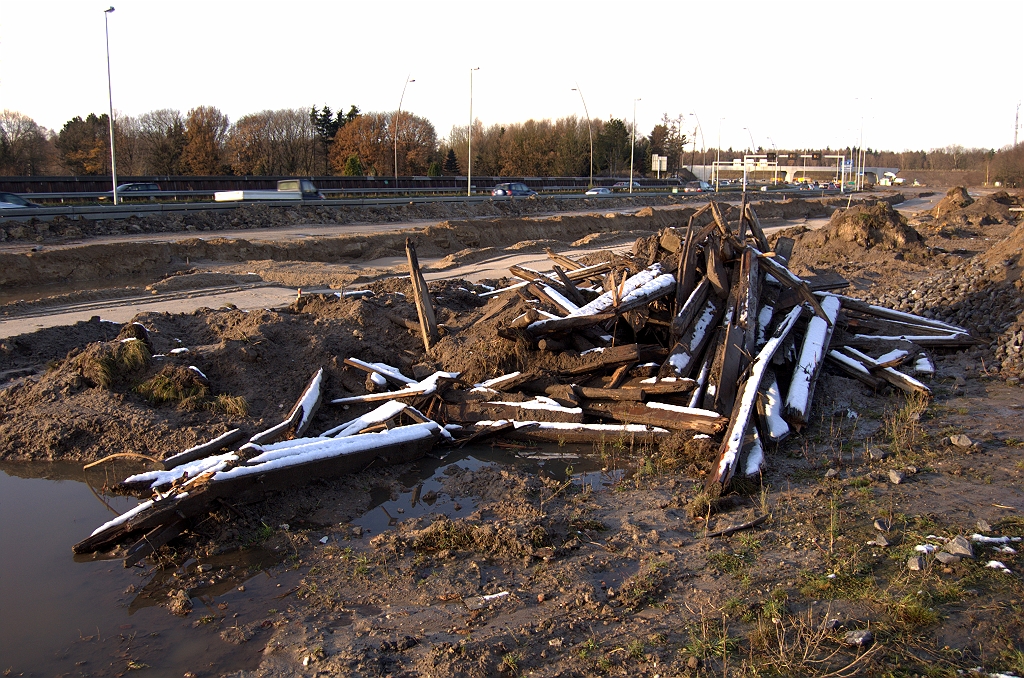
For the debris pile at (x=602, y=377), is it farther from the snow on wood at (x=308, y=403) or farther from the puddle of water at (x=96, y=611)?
the puddle of water at (x=96, y=611)

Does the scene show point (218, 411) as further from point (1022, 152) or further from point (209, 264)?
point (1022, 152)

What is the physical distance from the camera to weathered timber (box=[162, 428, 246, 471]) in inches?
254

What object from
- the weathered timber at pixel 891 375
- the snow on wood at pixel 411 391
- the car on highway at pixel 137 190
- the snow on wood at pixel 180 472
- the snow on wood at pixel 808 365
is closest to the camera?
the snow on wood at pixel 180 472

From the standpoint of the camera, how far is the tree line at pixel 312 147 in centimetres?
5372

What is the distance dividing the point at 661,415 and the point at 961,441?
117 inches

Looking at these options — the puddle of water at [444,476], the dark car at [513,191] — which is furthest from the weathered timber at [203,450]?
the dark car at [513,191]

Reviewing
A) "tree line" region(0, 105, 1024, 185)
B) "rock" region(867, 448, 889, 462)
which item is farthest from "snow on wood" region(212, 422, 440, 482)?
"tree line" region(0, 105, 1024, 185)

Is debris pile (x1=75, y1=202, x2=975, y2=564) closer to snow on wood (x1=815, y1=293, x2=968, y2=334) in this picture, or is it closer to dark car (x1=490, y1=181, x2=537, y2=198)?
snow on wood (x1=815, y1=293, x2=968, y2=334)

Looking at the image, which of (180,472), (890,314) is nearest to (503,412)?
(180,472)

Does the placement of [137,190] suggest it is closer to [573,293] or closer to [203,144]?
[203,144]

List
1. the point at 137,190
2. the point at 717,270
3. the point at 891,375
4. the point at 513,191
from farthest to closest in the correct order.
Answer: the point at 513,191, the point at 137,190, the point at 717,270, the point at 891,375

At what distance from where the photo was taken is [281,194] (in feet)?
118

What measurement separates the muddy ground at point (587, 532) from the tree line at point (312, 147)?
45.3 metres

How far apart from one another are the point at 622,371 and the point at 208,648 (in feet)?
16.6
